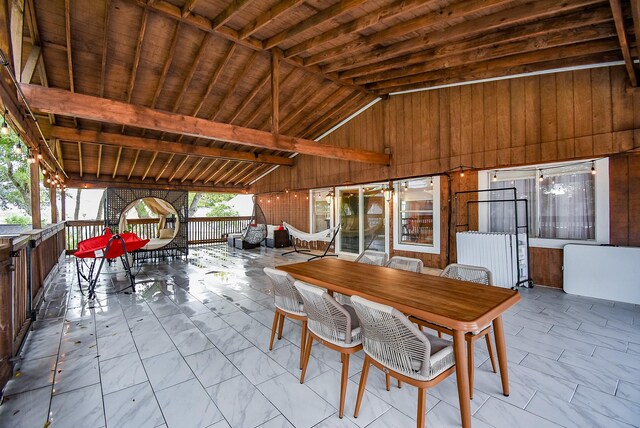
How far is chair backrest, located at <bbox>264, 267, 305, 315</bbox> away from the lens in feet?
7.68

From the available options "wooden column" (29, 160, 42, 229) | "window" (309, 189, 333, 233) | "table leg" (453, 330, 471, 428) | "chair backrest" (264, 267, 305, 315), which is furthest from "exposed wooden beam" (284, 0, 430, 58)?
"window" (309, 189, 333, 233)

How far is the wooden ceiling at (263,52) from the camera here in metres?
3.33

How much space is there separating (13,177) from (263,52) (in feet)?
41.1

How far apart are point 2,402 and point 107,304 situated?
7.05 ft

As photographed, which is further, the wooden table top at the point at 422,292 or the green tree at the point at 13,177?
the green tree at the point at 13,177

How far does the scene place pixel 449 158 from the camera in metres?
5.63

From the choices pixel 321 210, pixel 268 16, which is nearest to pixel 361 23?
pixel 268 16

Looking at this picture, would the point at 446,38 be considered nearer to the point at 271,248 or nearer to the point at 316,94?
the point at 316,94

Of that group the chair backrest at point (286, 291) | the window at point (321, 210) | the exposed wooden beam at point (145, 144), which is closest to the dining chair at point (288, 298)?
the chair backrest at point (286, 291)

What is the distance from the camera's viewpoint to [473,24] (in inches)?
138

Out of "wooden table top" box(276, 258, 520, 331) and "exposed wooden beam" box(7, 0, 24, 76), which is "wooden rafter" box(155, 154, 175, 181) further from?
"wooden table top" box(276, 258, 520, 331)

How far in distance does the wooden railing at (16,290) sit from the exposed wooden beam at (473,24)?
15.4ft

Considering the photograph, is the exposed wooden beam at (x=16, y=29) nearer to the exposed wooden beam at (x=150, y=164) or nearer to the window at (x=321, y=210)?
the exposed wooden beam at (x=150, y=164)

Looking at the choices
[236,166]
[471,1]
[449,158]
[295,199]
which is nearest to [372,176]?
[449,158]
